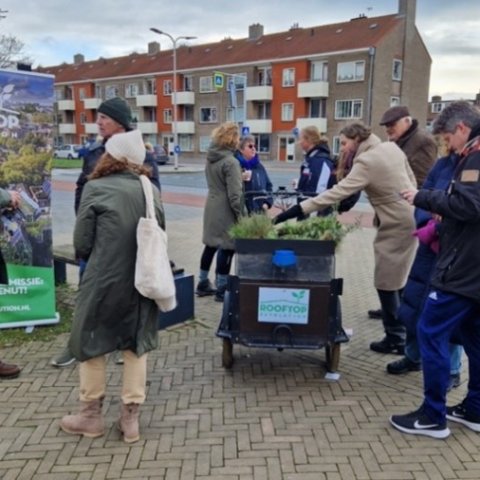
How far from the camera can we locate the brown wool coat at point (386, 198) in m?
4.01

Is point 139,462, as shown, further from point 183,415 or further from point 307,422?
point 307,422

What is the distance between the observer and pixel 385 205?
4.17m

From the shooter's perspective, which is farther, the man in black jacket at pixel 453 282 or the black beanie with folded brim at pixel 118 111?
the black beanie with folded brim at pixel 118 111

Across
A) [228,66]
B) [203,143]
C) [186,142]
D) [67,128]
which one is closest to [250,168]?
[228,66]

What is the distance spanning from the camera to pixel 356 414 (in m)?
3.45

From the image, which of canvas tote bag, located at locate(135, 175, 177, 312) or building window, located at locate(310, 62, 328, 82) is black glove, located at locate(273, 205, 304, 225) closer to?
canvas tote bag, located at locate(135, 175, 177, 312)

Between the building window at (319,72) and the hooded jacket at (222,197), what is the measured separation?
120 feet

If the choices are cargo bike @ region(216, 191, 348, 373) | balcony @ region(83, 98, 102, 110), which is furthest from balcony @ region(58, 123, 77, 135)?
cargo bike @ region(216, 191, 348, 373)

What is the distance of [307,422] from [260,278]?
1.01 m

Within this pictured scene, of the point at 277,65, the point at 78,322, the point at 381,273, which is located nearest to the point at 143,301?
the point at 78,322

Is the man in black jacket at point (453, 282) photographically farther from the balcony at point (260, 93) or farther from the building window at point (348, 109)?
the balcony at point (260, 93)

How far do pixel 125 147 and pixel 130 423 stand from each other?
1.61 meters

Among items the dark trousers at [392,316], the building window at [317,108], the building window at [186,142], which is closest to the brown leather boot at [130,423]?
the dark trousers at [392,316]

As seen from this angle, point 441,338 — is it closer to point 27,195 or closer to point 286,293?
point 286,293
